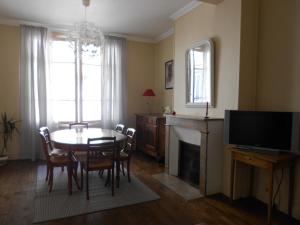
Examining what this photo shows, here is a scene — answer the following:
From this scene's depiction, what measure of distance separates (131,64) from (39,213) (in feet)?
13.2

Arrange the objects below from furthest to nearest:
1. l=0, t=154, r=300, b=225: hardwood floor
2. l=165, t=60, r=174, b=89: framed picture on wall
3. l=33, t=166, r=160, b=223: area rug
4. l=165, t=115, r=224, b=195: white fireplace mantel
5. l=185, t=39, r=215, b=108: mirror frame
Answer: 1. l=165, t=60, r=174, b=89: framed picture on wall
2. l=185, t=39, r=215, b=108: mirror frame
3. l=165, t=115, r=224, b=195: white fireplace mantel
4. l=33, t=166, r=160, b=223: area rug
5. l=0, t=154, r=300, b=225: hardwood floor

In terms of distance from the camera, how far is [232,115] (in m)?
2.77

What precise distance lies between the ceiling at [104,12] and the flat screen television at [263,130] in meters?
2.15

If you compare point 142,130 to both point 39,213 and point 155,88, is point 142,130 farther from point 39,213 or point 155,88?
point 39,213

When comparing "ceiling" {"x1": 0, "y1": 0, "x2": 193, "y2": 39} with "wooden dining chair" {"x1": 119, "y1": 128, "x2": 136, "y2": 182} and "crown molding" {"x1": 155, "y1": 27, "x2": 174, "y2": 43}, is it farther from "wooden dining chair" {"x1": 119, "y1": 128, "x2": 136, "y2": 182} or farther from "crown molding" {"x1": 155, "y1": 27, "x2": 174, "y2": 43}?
"wooden dining chair" {"x1": 119, "y1": 128, "x2": 136, "y2": 182}

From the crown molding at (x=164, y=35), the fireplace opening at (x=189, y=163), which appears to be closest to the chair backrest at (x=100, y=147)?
the fireplace opening at (x=189, y=163)

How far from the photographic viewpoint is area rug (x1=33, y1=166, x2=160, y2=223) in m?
2.57

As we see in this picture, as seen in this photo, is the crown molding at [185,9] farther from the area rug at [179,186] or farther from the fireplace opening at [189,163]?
the area rug at [179,186]

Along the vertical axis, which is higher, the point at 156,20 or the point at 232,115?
the point at 156,20

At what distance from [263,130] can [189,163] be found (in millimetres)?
1513

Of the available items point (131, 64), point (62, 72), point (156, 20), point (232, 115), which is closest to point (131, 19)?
point (156, 20)

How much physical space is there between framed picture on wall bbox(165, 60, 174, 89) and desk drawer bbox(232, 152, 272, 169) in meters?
2.65

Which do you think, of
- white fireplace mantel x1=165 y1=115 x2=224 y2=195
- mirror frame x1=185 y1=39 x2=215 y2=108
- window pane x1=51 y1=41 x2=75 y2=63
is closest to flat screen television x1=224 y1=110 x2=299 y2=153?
white fireplace mantel x1=165 y1=115 x2=224 y2=195

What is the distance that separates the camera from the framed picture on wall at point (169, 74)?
16.5 feet
